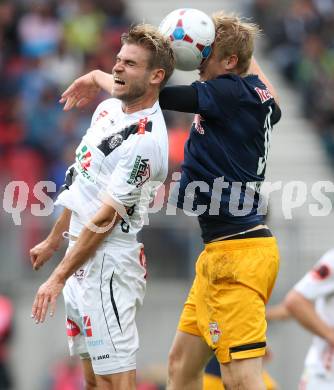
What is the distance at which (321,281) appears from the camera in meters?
7.87

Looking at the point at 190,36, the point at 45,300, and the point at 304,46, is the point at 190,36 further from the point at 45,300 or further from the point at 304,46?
the point at 304,46

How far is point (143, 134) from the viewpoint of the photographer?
6.38 metres

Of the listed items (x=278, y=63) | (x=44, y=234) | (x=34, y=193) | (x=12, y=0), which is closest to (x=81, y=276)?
(x=44, y=234)

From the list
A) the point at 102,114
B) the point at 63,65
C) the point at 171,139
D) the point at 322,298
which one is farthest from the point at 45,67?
the point at 102,114

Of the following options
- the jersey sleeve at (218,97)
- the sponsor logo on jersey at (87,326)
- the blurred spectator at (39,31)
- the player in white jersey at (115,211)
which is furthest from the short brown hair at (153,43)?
the blurred spectator at (39,31)

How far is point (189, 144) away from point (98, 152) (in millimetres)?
606

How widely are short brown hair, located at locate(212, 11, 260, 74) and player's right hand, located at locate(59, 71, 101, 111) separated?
0.90 meters

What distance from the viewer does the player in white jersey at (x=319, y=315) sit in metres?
7.84

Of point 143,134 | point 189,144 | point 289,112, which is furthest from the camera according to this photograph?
point 289,112

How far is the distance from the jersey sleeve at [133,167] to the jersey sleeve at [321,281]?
6.51ft

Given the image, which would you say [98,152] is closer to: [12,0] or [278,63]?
[12,0]

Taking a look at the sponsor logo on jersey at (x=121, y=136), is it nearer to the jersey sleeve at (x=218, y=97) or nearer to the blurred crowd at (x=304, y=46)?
the jersey sleeve at (x=218, y=97)

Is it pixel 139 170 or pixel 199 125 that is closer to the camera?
pixel 139 170

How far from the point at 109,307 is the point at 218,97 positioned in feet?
4.62
